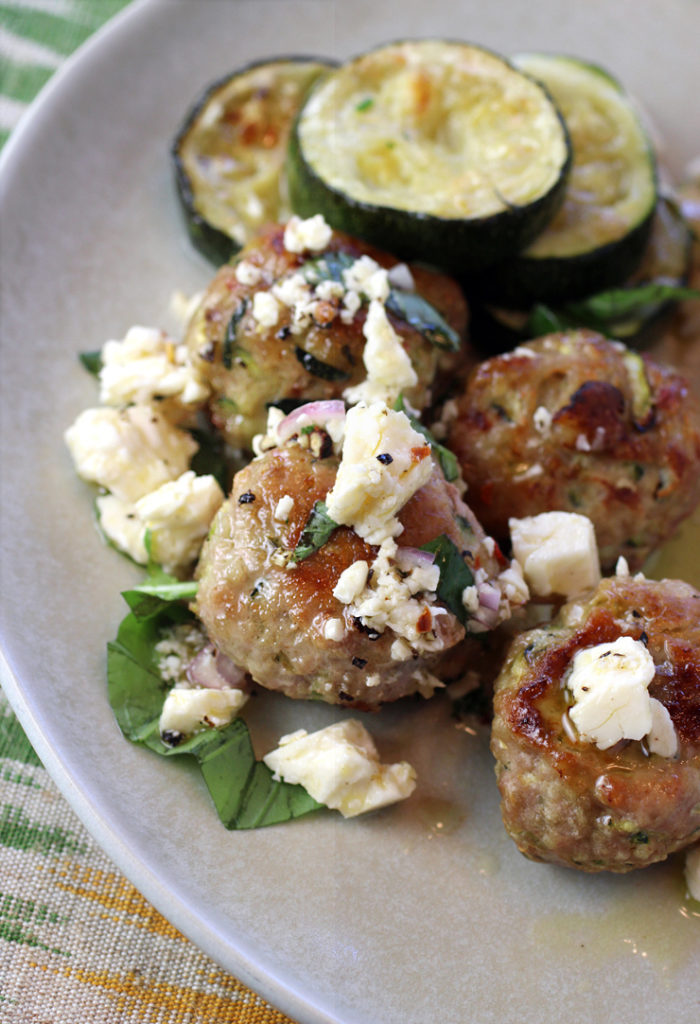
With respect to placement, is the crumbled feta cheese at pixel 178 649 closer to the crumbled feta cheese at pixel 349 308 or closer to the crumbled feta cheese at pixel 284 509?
the crumbled feta cheese at pixel 284 509

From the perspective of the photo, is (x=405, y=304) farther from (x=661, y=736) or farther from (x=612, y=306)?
(x=661, y=736)

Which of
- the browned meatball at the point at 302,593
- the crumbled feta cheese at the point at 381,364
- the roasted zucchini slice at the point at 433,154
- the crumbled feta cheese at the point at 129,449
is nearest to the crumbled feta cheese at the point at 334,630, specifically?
the browned meatball at the point at 302,593

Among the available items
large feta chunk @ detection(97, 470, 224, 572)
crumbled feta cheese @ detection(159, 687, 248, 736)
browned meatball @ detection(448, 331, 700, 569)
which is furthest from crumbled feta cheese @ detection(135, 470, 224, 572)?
browned meatball @ detection(448, 331, 700, 569)

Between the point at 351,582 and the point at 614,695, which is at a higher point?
the point at 351,582

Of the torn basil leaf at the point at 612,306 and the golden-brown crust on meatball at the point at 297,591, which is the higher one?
the golden-brown crust on meatball at the point at 297,591

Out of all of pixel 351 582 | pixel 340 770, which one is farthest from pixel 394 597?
pixel 340 770
